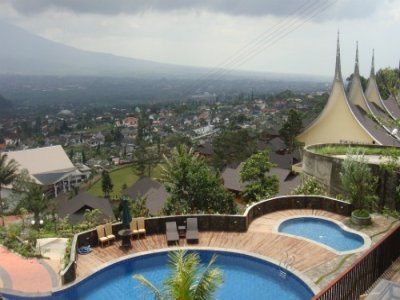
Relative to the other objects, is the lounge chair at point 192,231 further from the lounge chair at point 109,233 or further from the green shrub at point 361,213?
the green shrub at point 361,213

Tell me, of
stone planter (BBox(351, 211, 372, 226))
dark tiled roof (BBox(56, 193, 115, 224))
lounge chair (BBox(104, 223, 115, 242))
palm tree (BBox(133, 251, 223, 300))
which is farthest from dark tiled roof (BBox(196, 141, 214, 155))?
palm tree (BBox(133, 251, 223, 300))

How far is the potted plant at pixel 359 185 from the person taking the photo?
14047 mm

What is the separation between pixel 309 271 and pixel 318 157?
27.6ft

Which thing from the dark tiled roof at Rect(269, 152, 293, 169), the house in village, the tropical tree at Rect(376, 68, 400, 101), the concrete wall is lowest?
the house in village

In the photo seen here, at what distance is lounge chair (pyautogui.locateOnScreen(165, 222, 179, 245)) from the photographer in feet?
41.2

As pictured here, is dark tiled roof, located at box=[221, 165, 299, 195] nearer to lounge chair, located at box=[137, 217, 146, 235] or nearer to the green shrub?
the green shrub

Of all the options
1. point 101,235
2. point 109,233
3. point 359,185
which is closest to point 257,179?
point 359,185

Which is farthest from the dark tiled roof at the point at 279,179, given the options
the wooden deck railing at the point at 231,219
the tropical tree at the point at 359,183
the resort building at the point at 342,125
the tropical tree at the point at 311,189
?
the tropical tree at the point at 359,183

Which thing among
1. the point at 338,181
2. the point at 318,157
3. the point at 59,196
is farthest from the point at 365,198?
the point at 59,196

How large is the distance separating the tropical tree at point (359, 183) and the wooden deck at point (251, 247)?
310cm

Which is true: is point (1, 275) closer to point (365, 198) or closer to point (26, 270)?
point (26, 270)

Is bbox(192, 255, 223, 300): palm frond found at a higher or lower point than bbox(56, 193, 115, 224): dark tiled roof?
higher

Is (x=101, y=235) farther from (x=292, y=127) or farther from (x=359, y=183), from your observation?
(x=292, y=127)

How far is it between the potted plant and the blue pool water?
844 mm
